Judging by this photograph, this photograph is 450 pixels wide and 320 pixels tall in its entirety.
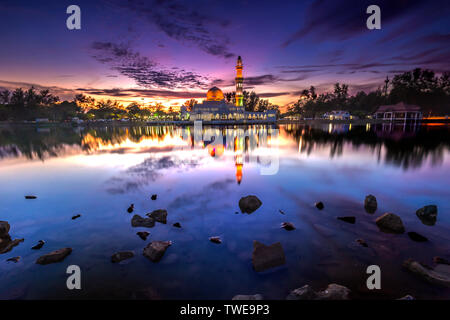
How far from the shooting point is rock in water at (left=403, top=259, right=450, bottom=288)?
4863 mm

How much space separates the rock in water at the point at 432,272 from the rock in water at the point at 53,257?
9.88m

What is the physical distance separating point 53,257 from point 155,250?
304cm

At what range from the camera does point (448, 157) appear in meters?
20.9

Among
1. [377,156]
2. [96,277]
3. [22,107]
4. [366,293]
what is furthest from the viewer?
[22,107]

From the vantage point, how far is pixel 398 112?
87750mm

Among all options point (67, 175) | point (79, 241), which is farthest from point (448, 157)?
point (67, 175)

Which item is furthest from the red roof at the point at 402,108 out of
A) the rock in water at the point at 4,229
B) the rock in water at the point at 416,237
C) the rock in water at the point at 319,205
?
the rock in water at the point at 4,229

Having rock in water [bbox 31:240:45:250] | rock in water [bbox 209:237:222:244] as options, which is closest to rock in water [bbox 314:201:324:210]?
rock in water [bbox 209:237:222:244]

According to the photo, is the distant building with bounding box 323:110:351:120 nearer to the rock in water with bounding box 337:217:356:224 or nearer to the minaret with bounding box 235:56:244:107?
the minaret with bounding box 235:56:244:107

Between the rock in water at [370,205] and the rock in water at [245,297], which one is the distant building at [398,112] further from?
the rock in water at [245,297]

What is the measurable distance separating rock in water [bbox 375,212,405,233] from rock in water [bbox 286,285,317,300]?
464 centimetres

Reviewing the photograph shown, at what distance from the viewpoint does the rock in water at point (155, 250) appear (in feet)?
19.8

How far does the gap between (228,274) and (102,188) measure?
10.8 meters
